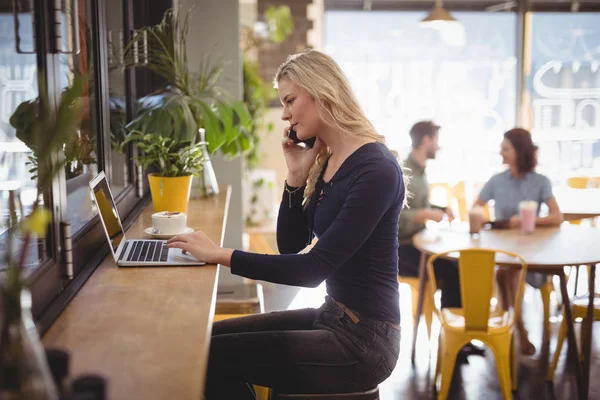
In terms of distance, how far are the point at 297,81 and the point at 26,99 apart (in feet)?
2.52

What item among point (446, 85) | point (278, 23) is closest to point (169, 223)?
point (278, 23)

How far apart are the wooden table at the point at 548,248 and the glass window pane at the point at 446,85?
3.51 meters

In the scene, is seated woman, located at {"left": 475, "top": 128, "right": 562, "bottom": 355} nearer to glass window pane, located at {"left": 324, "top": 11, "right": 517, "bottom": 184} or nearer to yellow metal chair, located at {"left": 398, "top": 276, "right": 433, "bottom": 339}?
yellow metal chair, located at {"left": 398, "top": 276, "right": 433, "bottom": 339}

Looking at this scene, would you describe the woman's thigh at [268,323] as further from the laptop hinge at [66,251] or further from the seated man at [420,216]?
the seated man at [420,216]

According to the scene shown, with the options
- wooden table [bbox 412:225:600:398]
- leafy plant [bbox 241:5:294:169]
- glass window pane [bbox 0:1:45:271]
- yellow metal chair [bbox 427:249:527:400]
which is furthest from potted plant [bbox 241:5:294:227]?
glass window pane [bbox 0:1:45:271]

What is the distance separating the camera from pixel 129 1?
131 inches

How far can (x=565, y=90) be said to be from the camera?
7.48 meters

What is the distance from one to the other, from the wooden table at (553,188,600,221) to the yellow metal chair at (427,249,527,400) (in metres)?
1.49

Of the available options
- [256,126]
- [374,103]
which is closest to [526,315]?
[256,126]

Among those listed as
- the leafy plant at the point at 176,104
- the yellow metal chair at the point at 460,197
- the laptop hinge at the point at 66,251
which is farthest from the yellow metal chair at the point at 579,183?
the laptop hinge at the point at 66,251

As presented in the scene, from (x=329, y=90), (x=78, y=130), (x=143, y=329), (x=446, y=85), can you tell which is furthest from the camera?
(x=446, y=85)

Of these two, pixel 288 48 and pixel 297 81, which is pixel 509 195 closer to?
pixel 297 81

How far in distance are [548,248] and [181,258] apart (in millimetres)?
2224

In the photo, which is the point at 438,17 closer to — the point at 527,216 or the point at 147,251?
the point at 527,216
